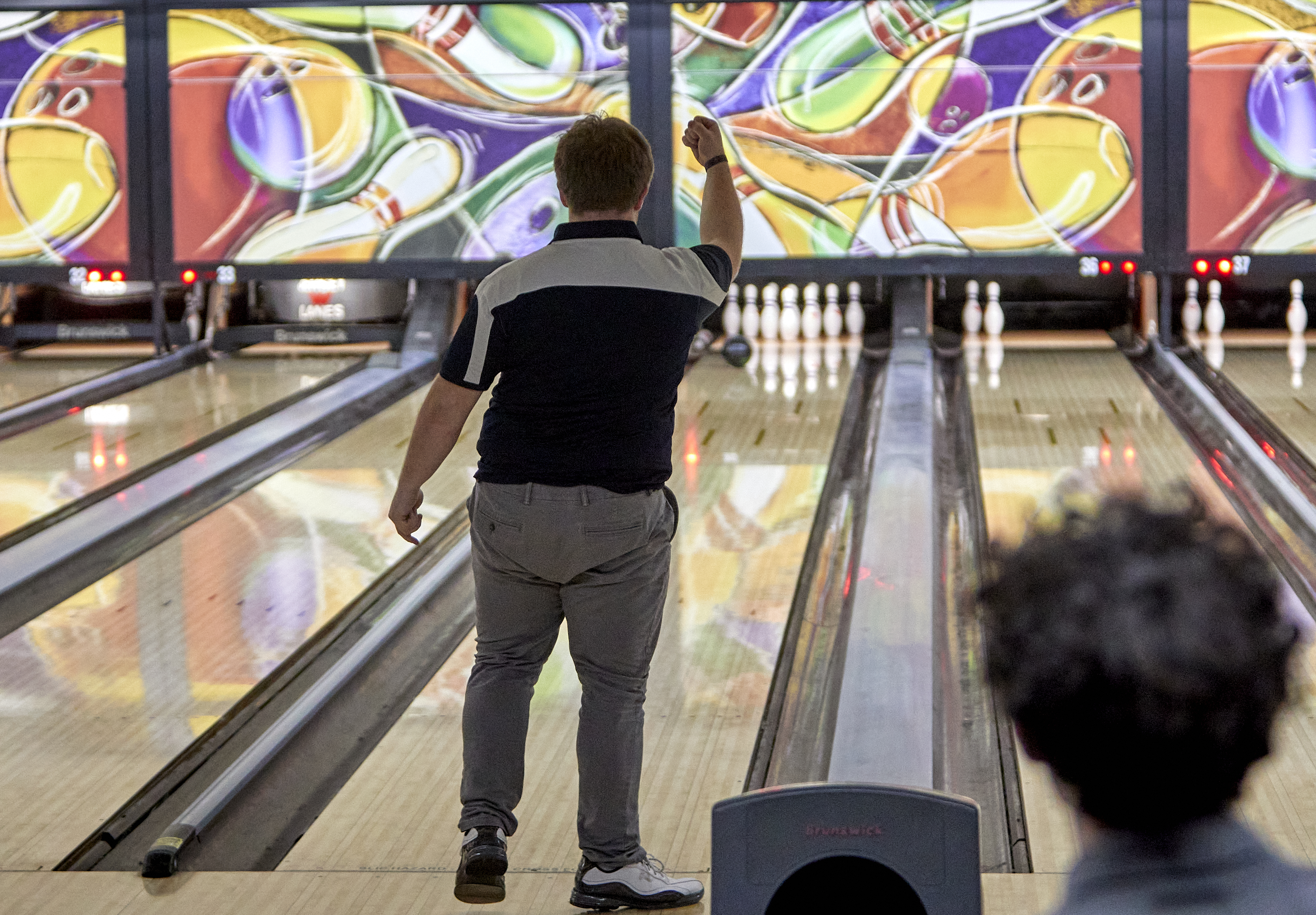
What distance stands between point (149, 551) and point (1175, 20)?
14.1 ft

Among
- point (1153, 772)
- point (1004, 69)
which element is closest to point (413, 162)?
point (1004, 69)

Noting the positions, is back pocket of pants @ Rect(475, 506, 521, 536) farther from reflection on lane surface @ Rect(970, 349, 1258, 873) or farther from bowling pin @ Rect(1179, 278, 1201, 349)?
bowling pin @ Rect(1179, 278, 1201, 349)

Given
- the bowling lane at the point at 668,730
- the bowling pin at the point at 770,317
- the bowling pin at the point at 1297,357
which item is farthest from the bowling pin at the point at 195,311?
the bowling pin at the point at 1297,357

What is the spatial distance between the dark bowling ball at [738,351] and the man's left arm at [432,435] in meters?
4.11

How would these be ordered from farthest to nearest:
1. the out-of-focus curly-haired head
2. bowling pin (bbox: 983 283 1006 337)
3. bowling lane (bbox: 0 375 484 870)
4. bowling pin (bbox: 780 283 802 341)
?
1. bowling pin (bbox: 780 283 802 341)
2. bowling pin (bbox: 983 283 1006 337)
3. bowling lane (bbox: 0 375 484 870)
4. the out-of-focus curly-haired head

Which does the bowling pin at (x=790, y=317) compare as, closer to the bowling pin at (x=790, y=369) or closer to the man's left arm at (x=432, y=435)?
the bowling pin at (x=790, y=369)

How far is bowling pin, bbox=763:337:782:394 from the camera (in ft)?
18.5

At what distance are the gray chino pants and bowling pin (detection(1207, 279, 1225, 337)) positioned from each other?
4.83 m

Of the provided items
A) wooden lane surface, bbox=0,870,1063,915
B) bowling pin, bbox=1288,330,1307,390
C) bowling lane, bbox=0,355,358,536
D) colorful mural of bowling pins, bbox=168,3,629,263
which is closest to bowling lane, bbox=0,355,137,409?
bowling lane, bbox=0,355,358,536

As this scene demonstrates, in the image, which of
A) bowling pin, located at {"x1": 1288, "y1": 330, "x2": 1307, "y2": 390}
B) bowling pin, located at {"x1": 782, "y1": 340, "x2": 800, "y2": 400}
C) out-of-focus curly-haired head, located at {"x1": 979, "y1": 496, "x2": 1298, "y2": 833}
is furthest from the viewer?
bowling pin, located at {"x1": 782, "y1": 340, "x2": 800, "y2": 400}

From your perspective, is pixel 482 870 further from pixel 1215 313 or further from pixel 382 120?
pixel 1215 313

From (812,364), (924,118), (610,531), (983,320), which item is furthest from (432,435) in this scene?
(983,320)

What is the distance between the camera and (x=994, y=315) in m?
6.42

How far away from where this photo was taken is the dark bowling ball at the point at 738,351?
19.5 feet
